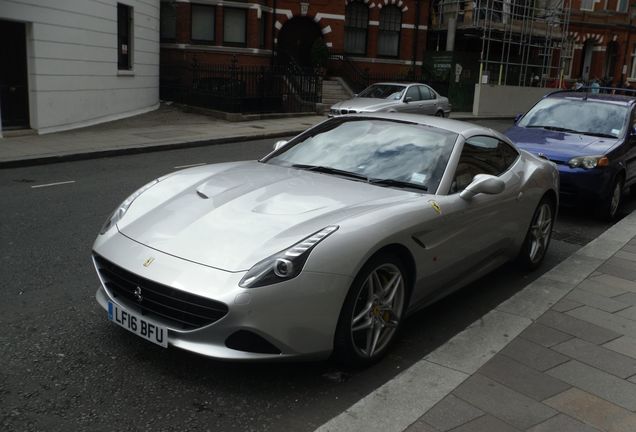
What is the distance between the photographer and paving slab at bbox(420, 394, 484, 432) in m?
3.00

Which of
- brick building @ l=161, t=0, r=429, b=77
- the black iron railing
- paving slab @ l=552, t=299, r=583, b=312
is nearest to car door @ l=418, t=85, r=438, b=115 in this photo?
the black iron railing

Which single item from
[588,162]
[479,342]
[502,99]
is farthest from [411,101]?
[479,342]

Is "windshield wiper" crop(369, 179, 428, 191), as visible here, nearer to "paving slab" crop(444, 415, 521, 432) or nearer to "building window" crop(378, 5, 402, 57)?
"paving slab" crop(444, 415, 521, 432)

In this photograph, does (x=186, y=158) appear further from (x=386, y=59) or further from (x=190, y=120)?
(x=386, y=59)

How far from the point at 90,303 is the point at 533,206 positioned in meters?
3.76

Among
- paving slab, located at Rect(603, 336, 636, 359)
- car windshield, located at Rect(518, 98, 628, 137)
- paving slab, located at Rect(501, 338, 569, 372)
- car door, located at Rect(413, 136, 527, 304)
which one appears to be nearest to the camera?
paving slab, located at Rect(501, 338, 569, 372)

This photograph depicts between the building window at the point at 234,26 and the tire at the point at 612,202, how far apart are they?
19503mm

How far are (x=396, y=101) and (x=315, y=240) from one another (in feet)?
51.2

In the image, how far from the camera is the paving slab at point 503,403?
3.10 meters

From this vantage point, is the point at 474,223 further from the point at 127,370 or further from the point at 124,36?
the point at 124,36

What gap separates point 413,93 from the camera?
63.2ft

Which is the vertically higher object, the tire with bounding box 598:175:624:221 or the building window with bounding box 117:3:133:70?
the building window with bounding box 117:3:133:70

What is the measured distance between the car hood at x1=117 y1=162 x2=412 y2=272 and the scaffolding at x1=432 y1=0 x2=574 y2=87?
25896 mm

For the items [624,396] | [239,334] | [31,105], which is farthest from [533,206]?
[31,105]
